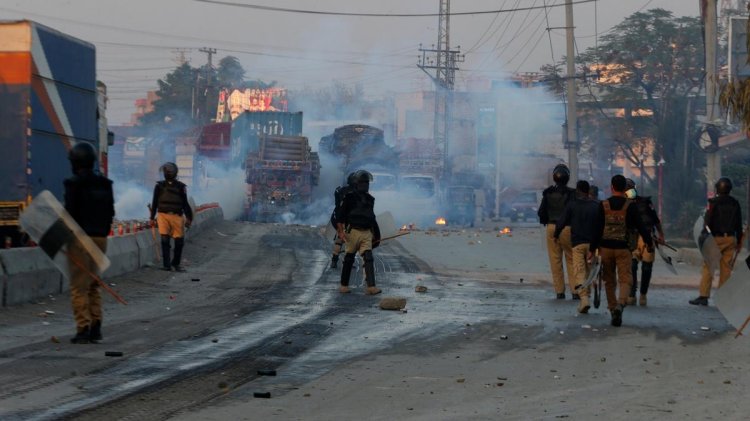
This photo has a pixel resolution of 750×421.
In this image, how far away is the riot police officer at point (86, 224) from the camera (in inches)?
449

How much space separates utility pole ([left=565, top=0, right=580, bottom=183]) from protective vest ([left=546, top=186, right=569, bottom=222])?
89.6 ft

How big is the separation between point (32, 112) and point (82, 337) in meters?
9.03

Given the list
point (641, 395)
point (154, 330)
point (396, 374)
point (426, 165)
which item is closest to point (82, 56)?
point (154, 330)

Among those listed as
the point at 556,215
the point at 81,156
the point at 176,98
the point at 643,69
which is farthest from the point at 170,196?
the point at 176,98

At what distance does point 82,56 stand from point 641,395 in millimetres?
15487

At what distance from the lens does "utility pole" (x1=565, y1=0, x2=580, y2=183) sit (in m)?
45.0

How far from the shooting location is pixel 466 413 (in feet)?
26.5

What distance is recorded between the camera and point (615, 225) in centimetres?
1429

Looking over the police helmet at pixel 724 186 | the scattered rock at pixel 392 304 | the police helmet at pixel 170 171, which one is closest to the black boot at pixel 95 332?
the scattered rock at pixel 392 304

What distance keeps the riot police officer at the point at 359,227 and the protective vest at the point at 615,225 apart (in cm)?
471

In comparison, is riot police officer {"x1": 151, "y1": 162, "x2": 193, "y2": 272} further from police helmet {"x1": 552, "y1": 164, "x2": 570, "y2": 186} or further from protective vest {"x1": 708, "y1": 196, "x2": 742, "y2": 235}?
protective vest {"x1": 708, "y1": 196, "x2": 742, "y2": 235}

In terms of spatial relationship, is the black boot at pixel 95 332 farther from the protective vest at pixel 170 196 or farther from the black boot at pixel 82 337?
the protective vest at pixel 170 196

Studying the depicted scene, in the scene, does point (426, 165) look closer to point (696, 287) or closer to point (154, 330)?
point (696, 287)

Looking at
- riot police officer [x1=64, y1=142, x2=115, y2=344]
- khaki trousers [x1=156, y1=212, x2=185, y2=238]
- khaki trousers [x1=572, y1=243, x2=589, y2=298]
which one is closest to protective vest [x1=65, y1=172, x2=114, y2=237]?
riot police officer [x1=64, y1=142, x2=115, y2=344]
